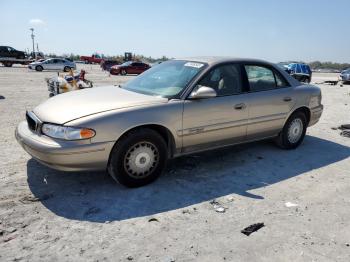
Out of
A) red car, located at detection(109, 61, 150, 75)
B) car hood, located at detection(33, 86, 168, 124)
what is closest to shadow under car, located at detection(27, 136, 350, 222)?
car hood, located at detection(33, 86, 168, 124)

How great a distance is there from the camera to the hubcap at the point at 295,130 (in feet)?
20.0

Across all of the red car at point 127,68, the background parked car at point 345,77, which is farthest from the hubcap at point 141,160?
the red car at point 127,68

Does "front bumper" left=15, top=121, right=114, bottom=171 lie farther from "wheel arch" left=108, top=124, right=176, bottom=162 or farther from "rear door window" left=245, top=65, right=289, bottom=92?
"rear door window" left=245, top=65, right=289, bottom=92

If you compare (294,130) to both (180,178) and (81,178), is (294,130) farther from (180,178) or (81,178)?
(81,178)

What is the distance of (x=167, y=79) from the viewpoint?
492 cm

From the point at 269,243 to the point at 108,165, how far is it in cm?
201

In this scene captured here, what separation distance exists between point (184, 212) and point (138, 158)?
90 cm

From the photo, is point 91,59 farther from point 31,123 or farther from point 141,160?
point 141,160

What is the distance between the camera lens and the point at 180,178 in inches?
184

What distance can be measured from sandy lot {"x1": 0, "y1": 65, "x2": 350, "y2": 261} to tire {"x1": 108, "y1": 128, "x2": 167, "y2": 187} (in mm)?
145

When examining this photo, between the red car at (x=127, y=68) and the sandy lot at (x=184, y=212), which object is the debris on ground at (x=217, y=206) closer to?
the sandy lot at (x=184, y=212)

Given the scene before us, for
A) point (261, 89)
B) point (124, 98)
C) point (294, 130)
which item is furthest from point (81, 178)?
point (294, 130)

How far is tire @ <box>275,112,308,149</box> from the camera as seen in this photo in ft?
19.7

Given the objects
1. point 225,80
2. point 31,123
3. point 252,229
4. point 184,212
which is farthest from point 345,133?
point 31,123
